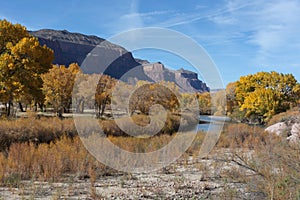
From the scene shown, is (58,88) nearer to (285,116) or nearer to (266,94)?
(285,116)

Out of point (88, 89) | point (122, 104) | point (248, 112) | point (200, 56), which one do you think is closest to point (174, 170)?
point (200, 56)

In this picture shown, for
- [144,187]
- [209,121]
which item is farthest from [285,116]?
[144,187]

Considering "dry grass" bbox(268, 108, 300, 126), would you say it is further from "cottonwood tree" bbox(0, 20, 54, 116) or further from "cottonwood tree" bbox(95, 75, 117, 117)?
"cottonwood tree" bbox(0, 20, 54, 116)

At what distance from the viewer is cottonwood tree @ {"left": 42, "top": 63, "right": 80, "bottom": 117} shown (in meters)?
27.4

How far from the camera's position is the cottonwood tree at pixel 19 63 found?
18.8 m

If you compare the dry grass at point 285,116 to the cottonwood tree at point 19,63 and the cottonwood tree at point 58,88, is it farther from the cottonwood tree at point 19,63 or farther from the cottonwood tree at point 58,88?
the cottonwood tree at point 58,88

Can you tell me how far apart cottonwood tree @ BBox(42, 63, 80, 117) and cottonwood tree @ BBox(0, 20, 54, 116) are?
6.44m

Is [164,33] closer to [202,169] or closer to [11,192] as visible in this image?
[202,169]

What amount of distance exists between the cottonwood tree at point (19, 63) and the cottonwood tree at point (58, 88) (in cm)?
644

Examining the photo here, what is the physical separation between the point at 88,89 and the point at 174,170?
20.7 meters

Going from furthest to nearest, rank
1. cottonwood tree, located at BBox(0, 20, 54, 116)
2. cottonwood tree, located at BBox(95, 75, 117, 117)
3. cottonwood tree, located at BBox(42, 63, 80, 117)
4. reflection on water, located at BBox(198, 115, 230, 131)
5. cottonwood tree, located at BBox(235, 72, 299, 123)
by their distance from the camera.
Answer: cottonwood tree, located at BBox(235, 72, 299, 123) < cottonwood tree, located at BBox(95, 75, 117, 117) < cottonwood tree, located at BBox(42, 63, 80, 117) < reflection on water, located at BBox(198, 115, 230, 131) < cottonwood tree, located at BBox(0, 20, 54, 116)

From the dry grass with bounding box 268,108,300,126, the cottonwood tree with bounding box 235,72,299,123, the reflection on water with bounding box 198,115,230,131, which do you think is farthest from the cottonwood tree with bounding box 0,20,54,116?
the cottonwood tree with bounding box 235,72,299,123

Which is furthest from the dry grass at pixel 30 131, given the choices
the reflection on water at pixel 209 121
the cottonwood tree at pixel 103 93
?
the cottonwood tree at pixel 103 93

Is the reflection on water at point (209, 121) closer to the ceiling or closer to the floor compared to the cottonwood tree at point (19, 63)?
closer to the floor
